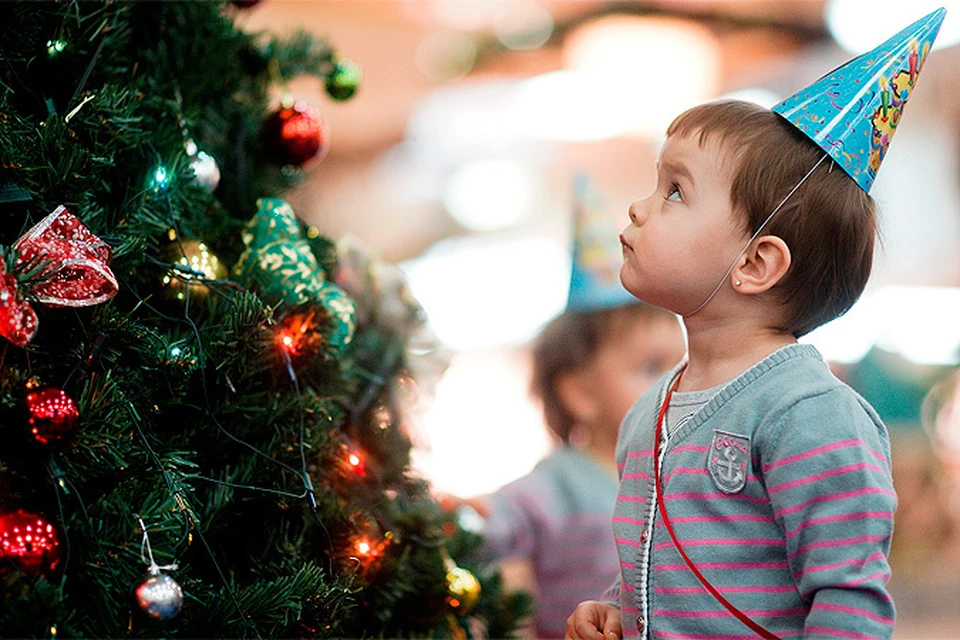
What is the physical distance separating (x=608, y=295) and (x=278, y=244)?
0.78 meters

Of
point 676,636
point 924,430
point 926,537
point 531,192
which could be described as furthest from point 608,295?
point 531,192

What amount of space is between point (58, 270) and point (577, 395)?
116cm

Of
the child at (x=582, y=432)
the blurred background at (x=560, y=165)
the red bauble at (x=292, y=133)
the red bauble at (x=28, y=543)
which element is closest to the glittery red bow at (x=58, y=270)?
the red bauble at (x=28, y=543)

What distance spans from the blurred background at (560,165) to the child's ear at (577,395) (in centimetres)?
68

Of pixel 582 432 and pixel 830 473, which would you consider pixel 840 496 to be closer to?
pixel 830 473

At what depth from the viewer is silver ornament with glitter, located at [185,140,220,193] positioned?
828 millimetres

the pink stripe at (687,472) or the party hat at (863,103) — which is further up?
the party hat at (863,103)

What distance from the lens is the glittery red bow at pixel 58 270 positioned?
0.58 m

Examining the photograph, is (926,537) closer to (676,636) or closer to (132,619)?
(676,636)

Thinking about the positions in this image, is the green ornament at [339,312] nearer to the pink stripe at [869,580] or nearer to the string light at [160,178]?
the string light at [160,178]

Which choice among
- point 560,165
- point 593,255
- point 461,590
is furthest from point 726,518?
point 560,165

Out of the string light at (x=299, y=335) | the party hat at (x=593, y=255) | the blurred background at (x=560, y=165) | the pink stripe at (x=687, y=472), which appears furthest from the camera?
the blurred background at (x=560, y=165)

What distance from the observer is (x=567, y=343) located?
5.40ft

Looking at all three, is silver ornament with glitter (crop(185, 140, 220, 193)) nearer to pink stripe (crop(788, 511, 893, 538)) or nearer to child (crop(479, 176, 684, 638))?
pink stripe (crop(788, 511, 893, 538))
